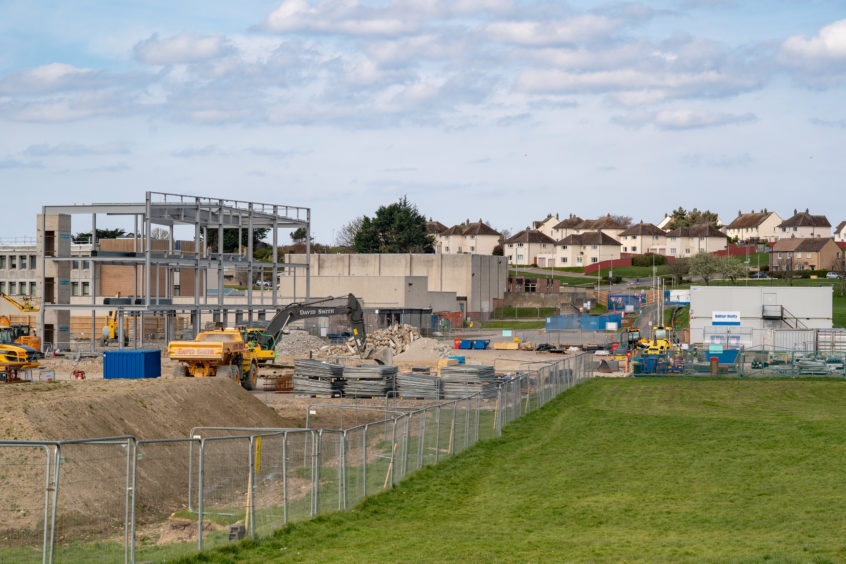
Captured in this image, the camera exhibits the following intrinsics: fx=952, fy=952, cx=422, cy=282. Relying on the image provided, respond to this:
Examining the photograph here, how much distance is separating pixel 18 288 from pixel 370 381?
70.5 metres

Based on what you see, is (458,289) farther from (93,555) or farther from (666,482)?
(93,555)

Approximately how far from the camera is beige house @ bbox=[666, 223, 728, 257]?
188 meters

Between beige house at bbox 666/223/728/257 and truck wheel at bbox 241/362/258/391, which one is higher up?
beige house at bbox 666/223/728/257

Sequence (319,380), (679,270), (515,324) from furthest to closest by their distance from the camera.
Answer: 1. (679,270)
2. (515,324)
3. (319,380)

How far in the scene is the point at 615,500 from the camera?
2238 cm

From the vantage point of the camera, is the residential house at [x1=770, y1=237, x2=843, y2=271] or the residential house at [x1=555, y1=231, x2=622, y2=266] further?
the residential house at [x1=555, y1=231, x2=622, y2=266]

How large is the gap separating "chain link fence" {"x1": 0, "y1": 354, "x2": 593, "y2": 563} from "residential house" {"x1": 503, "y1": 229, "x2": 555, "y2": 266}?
159465mm

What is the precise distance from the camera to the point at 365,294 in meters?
112

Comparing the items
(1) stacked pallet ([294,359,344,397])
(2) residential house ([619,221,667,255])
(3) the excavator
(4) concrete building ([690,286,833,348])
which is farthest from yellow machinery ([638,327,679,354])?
(2) residential house ([619,221,667,255])

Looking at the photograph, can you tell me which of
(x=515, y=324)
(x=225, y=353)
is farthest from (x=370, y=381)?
(x=515, y=324)

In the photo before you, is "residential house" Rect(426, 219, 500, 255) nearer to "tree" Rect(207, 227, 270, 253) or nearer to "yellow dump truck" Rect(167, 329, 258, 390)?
"tree" Rect(207, 227, 270, 253)

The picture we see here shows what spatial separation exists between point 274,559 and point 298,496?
9.73 feet

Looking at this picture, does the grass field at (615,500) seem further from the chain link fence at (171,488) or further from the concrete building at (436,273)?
the concrete building at (436,273)

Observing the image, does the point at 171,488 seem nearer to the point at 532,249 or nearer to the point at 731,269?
the point at 731,269
